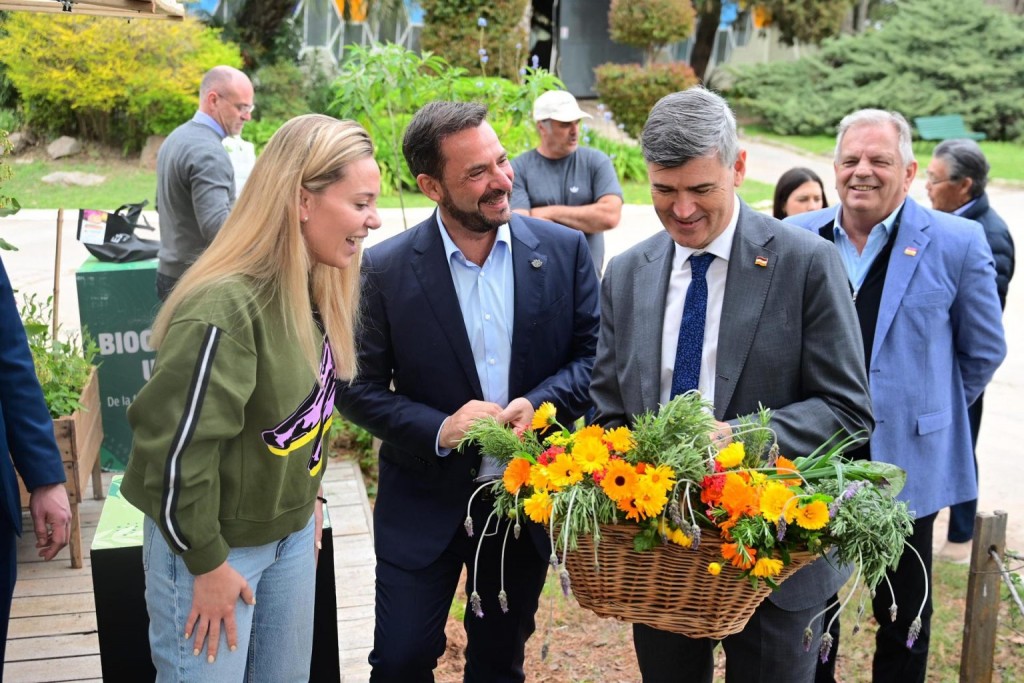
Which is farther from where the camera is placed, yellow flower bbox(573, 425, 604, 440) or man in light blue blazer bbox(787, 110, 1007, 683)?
man in light blue blazer bbox(787, 110, 1007, 683)

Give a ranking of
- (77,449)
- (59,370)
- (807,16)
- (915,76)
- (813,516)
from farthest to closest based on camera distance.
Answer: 1. (807,16)
2. (915,76)
3. (59,370)
4. (77,449)
5. (813,516)

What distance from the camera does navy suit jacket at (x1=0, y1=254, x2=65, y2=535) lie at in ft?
8.84

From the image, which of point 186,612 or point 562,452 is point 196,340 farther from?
point 562,452

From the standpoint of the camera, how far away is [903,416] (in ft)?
11.5

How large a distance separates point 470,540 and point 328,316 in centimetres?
93

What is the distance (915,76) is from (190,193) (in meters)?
21.7

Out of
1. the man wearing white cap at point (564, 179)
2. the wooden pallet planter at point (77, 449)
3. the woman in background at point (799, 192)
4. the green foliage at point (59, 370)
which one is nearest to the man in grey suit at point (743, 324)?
the woman in background at point (799, 192)

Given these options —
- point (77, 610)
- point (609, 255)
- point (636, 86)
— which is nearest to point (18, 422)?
point (77, 610)

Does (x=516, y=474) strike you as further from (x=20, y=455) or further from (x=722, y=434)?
(x=20, y=455)

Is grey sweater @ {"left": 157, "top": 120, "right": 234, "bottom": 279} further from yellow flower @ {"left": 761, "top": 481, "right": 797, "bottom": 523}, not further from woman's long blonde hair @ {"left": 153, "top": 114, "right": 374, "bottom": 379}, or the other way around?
yellow flower @ {"left": 761, "top": 481, "right": 797, "bottom": 523}

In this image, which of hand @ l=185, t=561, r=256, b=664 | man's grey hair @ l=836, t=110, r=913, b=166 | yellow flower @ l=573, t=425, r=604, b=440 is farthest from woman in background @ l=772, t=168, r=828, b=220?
hand @ l=185, t=561, r=256, b=664

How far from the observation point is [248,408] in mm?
2361

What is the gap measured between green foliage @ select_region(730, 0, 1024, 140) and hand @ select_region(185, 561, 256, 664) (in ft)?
76.7

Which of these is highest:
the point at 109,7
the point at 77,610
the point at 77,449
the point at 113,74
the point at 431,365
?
the point at 109,7
